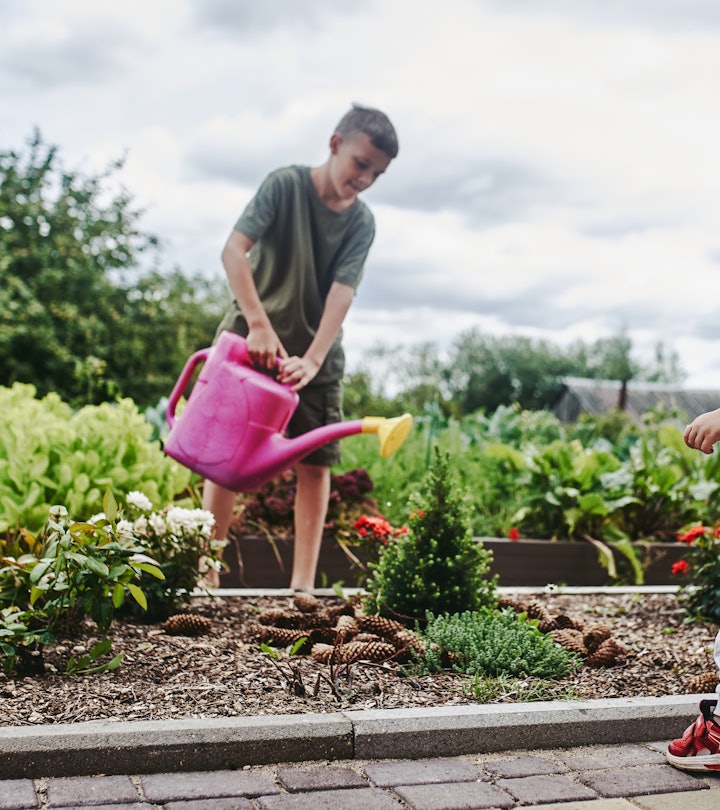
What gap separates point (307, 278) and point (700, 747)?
7.64 feet

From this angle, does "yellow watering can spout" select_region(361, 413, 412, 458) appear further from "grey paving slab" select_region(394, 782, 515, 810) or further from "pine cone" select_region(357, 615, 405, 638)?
"grey paving slab" select_region(394, 782, 515, 810)

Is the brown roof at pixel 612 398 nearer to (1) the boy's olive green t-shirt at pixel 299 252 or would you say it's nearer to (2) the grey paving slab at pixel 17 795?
(1) the boy's olive green t-shirt at pixel 299 252

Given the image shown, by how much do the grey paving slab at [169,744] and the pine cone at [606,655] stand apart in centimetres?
103

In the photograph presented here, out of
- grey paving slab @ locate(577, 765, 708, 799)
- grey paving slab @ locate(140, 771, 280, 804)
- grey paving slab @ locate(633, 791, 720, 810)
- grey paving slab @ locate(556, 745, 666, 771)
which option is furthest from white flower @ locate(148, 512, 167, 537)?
grey paving slab @ locate(633, 791, 720, 810)

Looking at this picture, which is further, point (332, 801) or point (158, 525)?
point (158, 525)

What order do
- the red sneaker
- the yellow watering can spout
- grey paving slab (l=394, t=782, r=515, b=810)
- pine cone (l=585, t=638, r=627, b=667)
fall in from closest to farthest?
1. grey paving slab (l=394, t=782, r=515, b=810)
2. the red sneaker
3. pine cone (l=585, t=638, r=627, b=667)
4. the yellow watering can spout

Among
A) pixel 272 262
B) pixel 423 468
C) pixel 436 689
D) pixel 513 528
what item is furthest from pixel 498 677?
pixel 423 468

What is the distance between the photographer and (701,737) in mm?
2293

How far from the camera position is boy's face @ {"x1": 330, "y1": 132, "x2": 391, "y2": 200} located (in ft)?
11.8

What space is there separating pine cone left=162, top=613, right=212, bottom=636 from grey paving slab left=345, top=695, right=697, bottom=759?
3.09ft

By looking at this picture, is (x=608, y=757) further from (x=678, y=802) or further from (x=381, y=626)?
(x=381, y=626)

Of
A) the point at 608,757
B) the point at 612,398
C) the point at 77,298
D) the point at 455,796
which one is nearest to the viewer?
the point at 455,796

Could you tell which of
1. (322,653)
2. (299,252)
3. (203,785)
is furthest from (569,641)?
(299,252)

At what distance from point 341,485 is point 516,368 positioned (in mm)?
47173
